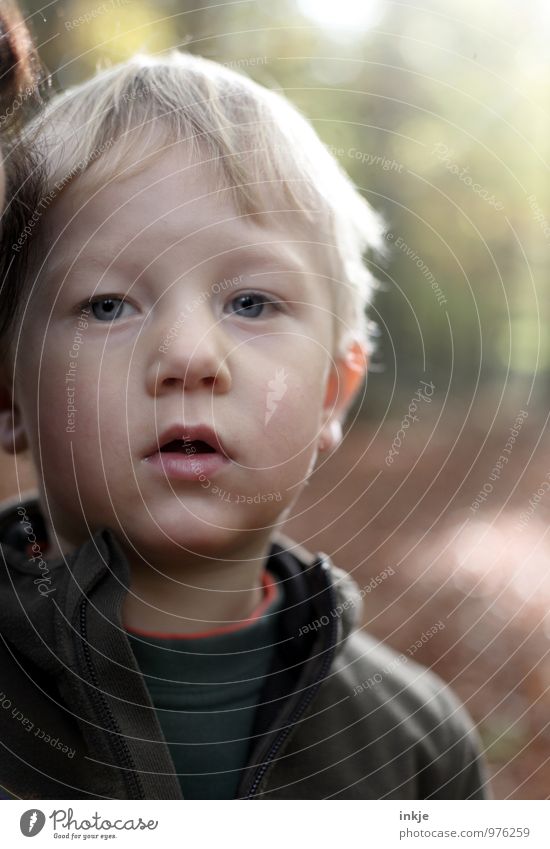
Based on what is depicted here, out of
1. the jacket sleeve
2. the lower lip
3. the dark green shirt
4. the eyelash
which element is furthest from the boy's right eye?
the jacket sleeve

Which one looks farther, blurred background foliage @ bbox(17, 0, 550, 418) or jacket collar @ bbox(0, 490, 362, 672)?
blurred background foliage @ bbox(17, 0, 550, 418)

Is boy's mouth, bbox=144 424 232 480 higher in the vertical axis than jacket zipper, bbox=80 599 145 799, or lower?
higher

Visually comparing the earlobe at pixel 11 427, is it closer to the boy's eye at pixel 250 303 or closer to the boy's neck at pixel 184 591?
the boy's neck at pixel 184 591

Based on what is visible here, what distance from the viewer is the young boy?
1.86 feet

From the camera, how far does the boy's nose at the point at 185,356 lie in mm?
574

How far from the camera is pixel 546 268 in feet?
7.20

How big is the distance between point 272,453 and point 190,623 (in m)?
0.15

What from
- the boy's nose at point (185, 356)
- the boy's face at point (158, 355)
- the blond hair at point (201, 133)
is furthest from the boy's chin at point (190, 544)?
the blond hair at point (201, 133)

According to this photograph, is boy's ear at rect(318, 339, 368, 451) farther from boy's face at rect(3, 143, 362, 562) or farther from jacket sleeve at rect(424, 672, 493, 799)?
jacket sleeve at rect(424, 672, 493, 799)

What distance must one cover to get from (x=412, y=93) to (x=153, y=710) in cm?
132

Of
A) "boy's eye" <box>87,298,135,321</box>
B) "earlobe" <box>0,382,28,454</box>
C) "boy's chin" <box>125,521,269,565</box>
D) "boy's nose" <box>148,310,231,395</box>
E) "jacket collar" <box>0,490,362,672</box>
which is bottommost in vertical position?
"jacket collar" <box>0,490,362,672</box>

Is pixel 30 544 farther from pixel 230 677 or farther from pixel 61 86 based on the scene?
pixel 61 86

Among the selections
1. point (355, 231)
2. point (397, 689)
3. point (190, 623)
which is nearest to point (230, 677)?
point (190, 623)

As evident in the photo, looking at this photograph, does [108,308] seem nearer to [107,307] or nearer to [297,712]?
[107,307]
